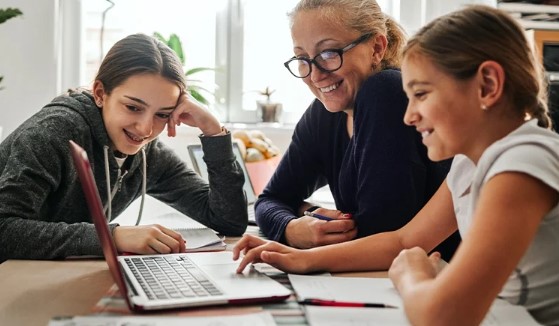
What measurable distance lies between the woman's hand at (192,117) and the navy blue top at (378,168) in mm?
254

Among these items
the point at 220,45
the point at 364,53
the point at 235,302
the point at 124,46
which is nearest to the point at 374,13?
the point at 364,53

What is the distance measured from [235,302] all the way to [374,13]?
34.0 inches

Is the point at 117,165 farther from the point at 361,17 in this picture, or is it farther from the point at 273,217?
the point at 361,17

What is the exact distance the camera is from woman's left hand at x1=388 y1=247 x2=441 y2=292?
933mm

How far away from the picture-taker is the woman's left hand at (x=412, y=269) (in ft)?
3.06

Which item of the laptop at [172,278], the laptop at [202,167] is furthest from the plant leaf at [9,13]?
the laptop at [202,167]

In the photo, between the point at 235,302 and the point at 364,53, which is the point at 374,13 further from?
the point at 235,302

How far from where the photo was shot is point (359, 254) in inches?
47.3

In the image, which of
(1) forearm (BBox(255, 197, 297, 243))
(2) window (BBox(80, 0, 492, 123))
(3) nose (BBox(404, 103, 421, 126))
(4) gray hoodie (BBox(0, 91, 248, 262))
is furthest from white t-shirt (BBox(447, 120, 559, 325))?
(2) window (BBox(80, 0, 492, 123))

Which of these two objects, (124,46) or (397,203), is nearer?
(397,203)

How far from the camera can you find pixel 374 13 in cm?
156

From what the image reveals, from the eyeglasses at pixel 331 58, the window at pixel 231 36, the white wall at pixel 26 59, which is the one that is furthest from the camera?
the window at pixel 231 36

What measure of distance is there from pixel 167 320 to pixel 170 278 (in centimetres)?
21

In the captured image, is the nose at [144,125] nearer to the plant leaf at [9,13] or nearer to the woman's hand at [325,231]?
the woman's hand at [325,231]
